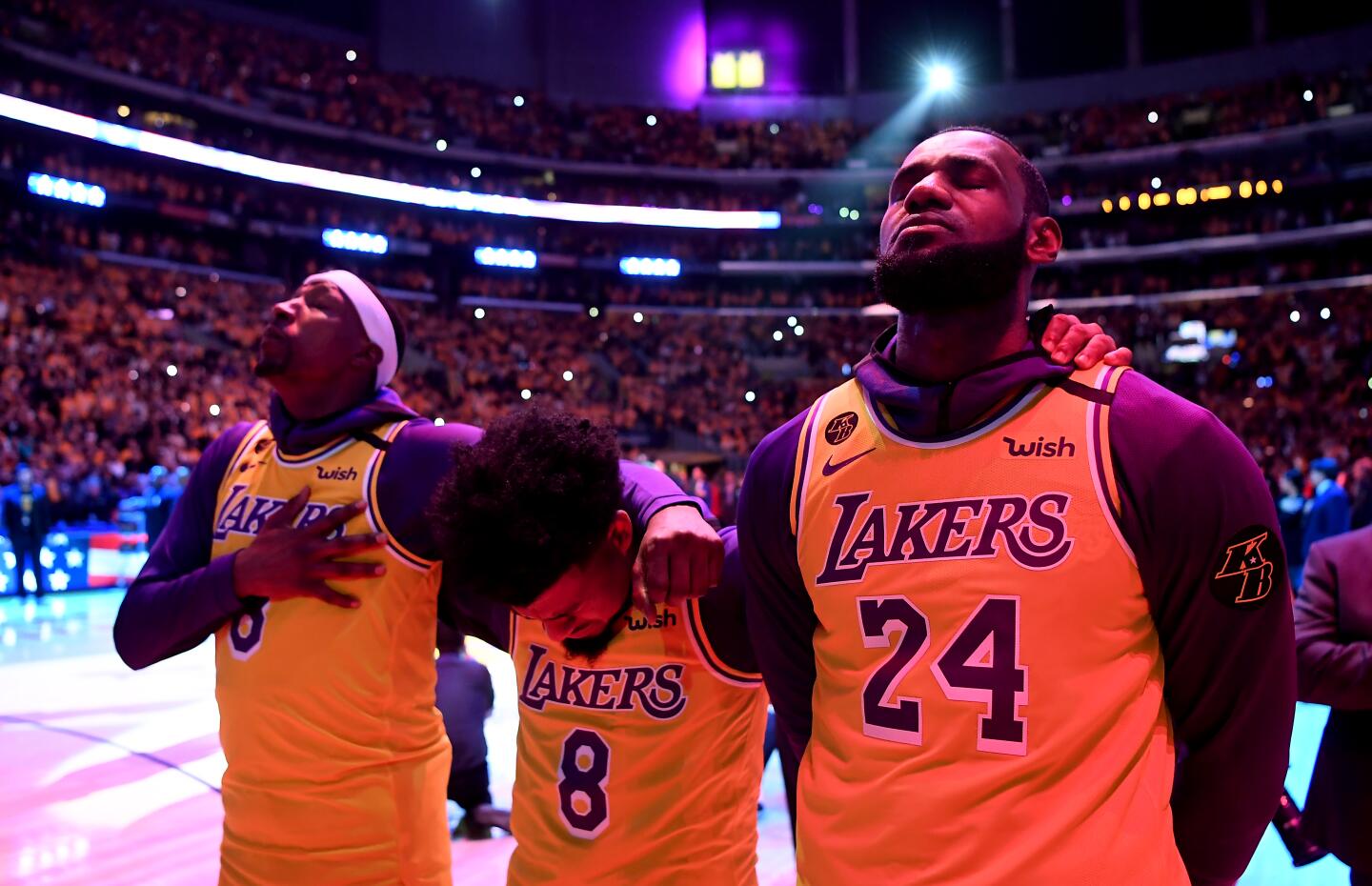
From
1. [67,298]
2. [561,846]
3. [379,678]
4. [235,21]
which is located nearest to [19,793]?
[379,678]

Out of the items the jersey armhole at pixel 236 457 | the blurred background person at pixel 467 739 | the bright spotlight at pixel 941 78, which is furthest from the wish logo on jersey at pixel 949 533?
the bright spotlight at pixel 941 78

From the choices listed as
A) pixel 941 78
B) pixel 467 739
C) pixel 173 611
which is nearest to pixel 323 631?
pixel 173 611

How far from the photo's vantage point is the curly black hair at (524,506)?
1787mm

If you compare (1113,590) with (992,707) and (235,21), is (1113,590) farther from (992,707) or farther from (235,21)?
(235,21)

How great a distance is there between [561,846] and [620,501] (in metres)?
0.66

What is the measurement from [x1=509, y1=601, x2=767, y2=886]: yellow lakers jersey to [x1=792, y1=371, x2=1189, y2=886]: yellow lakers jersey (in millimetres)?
396

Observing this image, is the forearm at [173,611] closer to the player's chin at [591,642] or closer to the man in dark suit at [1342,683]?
the player's chin at [591,642]

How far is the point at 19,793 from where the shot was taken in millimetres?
5086

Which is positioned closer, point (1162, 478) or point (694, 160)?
point (1162, 478)

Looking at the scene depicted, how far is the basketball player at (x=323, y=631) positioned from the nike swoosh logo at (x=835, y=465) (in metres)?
0.34

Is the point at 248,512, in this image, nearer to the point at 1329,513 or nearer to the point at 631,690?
the point at 631,690

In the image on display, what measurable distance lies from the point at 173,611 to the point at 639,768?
109 cm

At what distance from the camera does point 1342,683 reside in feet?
7.87

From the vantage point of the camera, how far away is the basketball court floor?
4.14 metres
